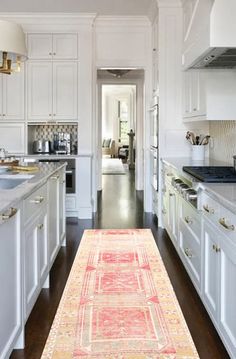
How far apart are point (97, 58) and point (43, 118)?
120 cm

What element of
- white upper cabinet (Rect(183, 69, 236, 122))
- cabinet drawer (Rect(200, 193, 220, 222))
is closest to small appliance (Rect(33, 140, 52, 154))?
white upper cabinet (Rect(183, 69, 236, 122))

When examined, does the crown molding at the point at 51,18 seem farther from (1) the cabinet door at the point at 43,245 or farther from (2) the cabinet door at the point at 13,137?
(1) the cabinet door at the point at 43,245

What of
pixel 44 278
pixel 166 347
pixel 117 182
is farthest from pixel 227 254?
pixel 117 182

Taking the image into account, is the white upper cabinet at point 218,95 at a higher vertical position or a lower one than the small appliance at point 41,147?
higher

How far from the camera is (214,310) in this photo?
251 centimetres

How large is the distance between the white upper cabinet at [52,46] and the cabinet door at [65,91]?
0.46ft

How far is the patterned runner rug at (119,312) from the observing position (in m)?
2.39

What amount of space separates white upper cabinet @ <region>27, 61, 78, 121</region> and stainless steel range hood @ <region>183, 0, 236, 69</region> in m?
2.59

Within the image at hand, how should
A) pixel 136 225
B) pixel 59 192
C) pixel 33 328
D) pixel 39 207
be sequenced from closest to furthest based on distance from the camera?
pixel 33 328 < pixel 39 207 < pixel 59 192 < pixel 136 225

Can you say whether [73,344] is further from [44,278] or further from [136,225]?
[136,225]

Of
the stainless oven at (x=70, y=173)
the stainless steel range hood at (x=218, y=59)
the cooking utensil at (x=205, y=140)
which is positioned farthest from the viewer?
the stainless oven at (x=70, y=173)

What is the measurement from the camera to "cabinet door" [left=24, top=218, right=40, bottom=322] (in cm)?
253

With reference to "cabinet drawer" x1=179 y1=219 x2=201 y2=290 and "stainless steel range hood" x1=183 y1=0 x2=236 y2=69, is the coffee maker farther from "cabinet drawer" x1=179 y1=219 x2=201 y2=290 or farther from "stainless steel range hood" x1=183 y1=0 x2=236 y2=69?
"cabinet drawer" x1=179 y1=219 x2=201 y2=290

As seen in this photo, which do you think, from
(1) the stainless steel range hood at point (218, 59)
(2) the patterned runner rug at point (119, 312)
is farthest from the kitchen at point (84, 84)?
(2) the patterned runner rug at point (119, 312)
